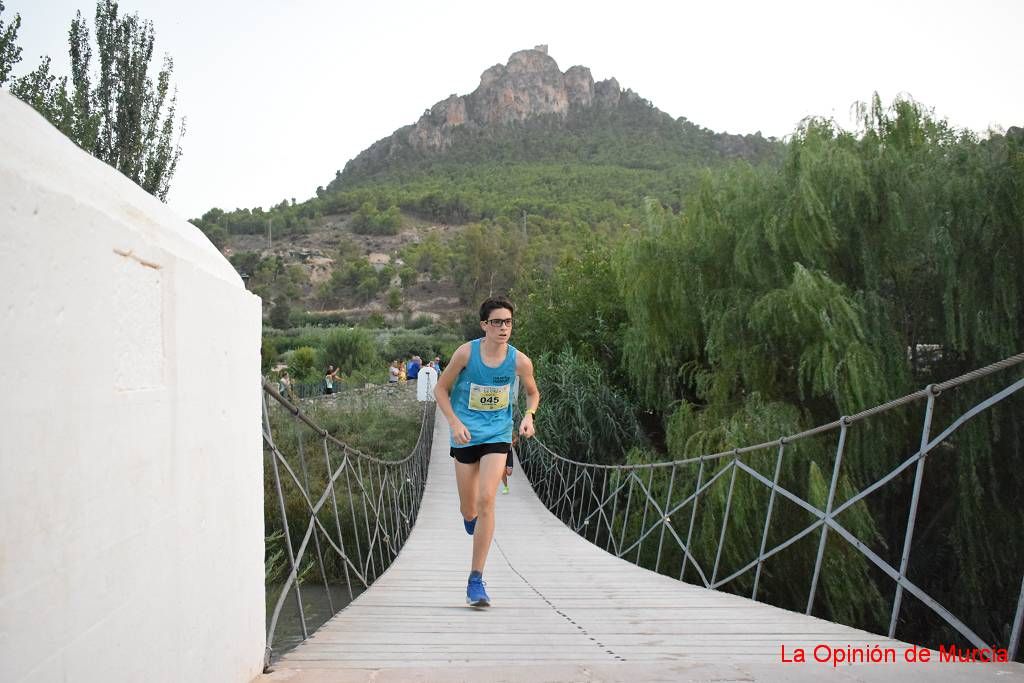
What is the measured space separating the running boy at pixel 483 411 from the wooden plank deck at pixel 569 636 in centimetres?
32

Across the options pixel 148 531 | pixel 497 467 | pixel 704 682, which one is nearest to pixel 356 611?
pixel 497 467

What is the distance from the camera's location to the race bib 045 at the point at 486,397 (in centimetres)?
358

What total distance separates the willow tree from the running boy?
3.09 meters

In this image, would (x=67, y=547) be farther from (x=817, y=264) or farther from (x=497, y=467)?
(x=817, y=264)

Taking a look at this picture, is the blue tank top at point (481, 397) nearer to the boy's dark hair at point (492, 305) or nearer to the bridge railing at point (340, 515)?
the boy's dark hair at point (492, 305)

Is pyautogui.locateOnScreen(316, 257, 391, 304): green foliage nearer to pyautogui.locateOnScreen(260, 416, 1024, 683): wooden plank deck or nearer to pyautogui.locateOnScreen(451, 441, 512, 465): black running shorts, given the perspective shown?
pyautogui.locateOnScreen(260, 416, 1024, 683): wooden plank deck

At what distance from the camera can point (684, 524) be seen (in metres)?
7.82

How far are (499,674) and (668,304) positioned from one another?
22.0 feet

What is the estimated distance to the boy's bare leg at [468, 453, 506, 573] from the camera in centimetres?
351

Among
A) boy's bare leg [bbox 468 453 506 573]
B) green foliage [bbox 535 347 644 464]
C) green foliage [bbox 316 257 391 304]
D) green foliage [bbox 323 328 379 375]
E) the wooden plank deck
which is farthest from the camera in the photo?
green foliage [bbox 316 257 391 304]

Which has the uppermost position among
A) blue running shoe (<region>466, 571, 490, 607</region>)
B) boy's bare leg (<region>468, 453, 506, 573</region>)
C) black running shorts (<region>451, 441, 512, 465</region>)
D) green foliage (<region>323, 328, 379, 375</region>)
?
green foliage (<region>323, 328, 379, 375</region>)

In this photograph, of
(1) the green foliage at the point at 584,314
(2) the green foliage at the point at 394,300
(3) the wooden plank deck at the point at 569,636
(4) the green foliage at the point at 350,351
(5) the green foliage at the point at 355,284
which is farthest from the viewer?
(5) the green foliage at the point at 355,284

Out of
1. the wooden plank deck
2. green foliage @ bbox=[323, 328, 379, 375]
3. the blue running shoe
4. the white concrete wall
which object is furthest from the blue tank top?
green foliage @ bbox=[323, 328, 379, 375]

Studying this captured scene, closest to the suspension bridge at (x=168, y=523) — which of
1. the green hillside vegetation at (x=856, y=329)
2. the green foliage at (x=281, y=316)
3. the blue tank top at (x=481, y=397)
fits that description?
the blue tank top at (x=481, y=397)
